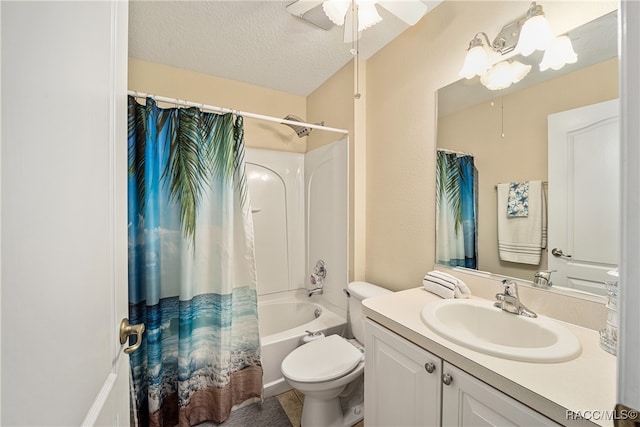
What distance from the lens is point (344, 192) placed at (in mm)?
2057

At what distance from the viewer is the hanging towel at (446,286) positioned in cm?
119

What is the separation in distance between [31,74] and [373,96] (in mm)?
1866

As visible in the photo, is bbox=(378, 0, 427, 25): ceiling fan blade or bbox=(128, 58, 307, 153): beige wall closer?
bbox=(378, 0, 427, 25): ceiling fan blade

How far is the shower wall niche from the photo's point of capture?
222 cm

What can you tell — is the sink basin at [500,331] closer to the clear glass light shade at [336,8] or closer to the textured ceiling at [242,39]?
the clear glass light shade at [336,8]

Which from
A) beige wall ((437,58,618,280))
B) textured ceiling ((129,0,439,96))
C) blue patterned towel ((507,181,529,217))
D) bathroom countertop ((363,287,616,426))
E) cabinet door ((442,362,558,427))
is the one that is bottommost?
cabinet door ((442,362,558,427))

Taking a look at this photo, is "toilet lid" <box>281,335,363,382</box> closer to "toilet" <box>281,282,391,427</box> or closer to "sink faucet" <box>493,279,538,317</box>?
"toilet" <box>281,282,391,427</box>

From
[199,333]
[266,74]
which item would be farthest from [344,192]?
[199,333]

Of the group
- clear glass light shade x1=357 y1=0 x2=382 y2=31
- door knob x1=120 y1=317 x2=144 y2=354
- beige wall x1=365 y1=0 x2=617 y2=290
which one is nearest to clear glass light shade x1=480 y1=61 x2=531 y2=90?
beige wall x1=365 y1=0 x2=617 y2=290

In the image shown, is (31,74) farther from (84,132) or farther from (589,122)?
(589,122)

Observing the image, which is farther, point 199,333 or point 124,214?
point 199,333

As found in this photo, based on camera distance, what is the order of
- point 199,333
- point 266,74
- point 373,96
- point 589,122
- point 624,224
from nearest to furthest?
point 624,224 < point 589,122 < point 199,333 < point 373,96 < point 266,74

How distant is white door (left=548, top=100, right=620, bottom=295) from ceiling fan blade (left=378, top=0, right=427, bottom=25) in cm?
77

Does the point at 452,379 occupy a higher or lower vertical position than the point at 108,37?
lower
